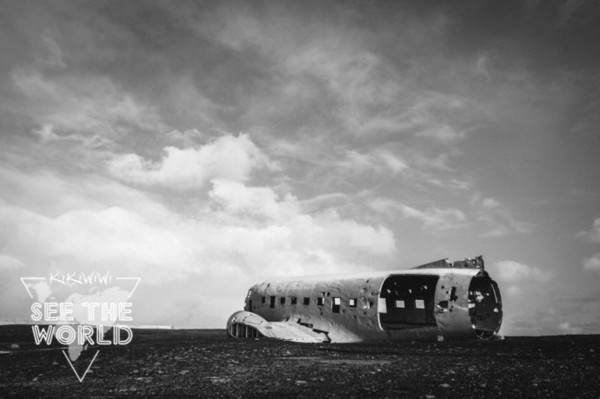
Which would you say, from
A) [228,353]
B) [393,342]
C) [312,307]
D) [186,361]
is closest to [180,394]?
[186,361]

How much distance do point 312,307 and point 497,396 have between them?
60.7 ft

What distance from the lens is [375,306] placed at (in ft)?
74.3

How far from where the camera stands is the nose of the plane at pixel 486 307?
2158cm

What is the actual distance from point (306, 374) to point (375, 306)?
13063 mm

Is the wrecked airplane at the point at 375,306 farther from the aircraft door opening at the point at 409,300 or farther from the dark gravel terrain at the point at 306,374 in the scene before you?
the dark gravel terrain at the point at 306,374

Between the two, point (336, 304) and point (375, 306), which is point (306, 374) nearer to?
point (375, 306)

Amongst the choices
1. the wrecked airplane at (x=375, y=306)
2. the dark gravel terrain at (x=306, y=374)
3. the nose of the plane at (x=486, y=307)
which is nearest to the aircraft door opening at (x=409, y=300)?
the wrecked airplane at (x=375, y=306)

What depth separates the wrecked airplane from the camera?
20.7m

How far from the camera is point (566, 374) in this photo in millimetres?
9766

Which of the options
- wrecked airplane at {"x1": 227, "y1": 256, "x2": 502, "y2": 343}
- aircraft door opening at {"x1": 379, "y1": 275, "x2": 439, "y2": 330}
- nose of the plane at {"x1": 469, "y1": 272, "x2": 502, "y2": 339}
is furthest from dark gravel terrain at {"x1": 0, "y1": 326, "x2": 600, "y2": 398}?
aircraft door opening at {"x1": 379, "y1": 275, "x2": 439, "y2": 330}

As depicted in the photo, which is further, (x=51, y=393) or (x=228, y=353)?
(x=228, y=353)

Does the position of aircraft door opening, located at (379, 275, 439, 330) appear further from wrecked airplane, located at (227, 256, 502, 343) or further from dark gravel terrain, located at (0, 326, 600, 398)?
dark gravel terrain, located at (0, 326, 600, 398)

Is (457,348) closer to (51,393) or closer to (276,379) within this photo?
(276,379)

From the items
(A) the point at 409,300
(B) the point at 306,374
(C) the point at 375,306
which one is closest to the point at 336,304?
(C) the point at 375,306
